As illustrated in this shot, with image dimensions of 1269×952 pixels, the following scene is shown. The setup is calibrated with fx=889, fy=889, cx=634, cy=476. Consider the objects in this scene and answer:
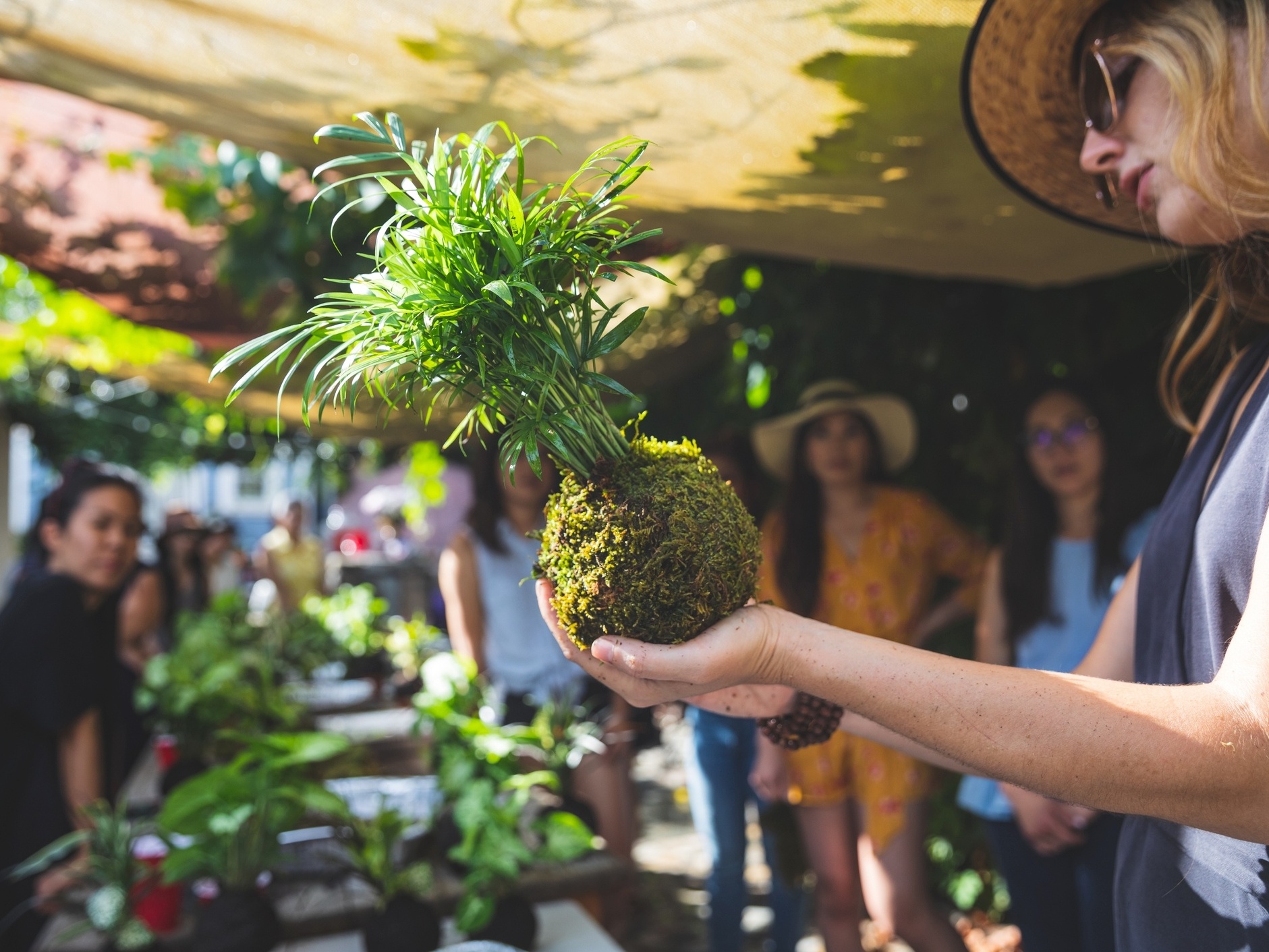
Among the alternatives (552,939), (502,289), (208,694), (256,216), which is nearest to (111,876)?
(552,939)

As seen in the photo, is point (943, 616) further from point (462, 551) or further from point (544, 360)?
point (544, 360)

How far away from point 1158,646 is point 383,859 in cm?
159

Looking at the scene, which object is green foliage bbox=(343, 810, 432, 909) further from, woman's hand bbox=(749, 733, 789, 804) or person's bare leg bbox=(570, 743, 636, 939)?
woman's hand bbox=(749, 733, 789, 804)

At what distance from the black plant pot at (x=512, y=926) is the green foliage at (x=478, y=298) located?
1266mm

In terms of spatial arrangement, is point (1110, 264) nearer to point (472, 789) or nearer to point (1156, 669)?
point (1156, 669)

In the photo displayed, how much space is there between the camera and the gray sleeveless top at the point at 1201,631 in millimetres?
992

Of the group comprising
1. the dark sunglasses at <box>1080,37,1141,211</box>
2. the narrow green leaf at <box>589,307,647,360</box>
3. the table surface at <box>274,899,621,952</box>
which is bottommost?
the table surface at <box>274,899,621,952</box>

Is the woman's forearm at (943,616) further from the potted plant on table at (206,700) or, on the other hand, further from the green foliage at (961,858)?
the potted plant on table at (206,700)

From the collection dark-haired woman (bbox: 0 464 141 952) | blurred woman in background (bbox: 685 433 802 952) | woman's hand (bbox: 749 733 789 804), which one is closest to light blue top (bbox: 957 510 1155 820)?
woman's hand (bbox: 749 733 789 804)

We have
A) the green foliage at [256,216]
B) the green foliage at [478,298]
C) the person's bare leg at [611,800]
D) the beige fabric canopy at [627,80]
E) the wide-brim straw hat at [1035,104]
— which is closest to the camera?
the green foliage at [478,298]

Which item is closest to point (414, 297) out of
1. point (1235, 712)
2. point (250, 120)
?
point (1235, 712)

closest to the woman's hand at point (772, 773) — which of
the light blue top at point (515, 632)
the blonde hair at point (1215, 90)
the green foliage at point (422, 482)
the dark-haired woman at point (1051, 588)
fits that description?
the dark-haired woman at point (1051, 588)

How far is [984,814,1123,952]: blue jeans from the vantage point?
227cm

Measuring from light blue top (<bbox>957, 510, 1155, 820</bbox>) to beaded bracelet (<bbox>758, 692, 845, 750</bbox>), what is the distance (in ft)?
4.67
